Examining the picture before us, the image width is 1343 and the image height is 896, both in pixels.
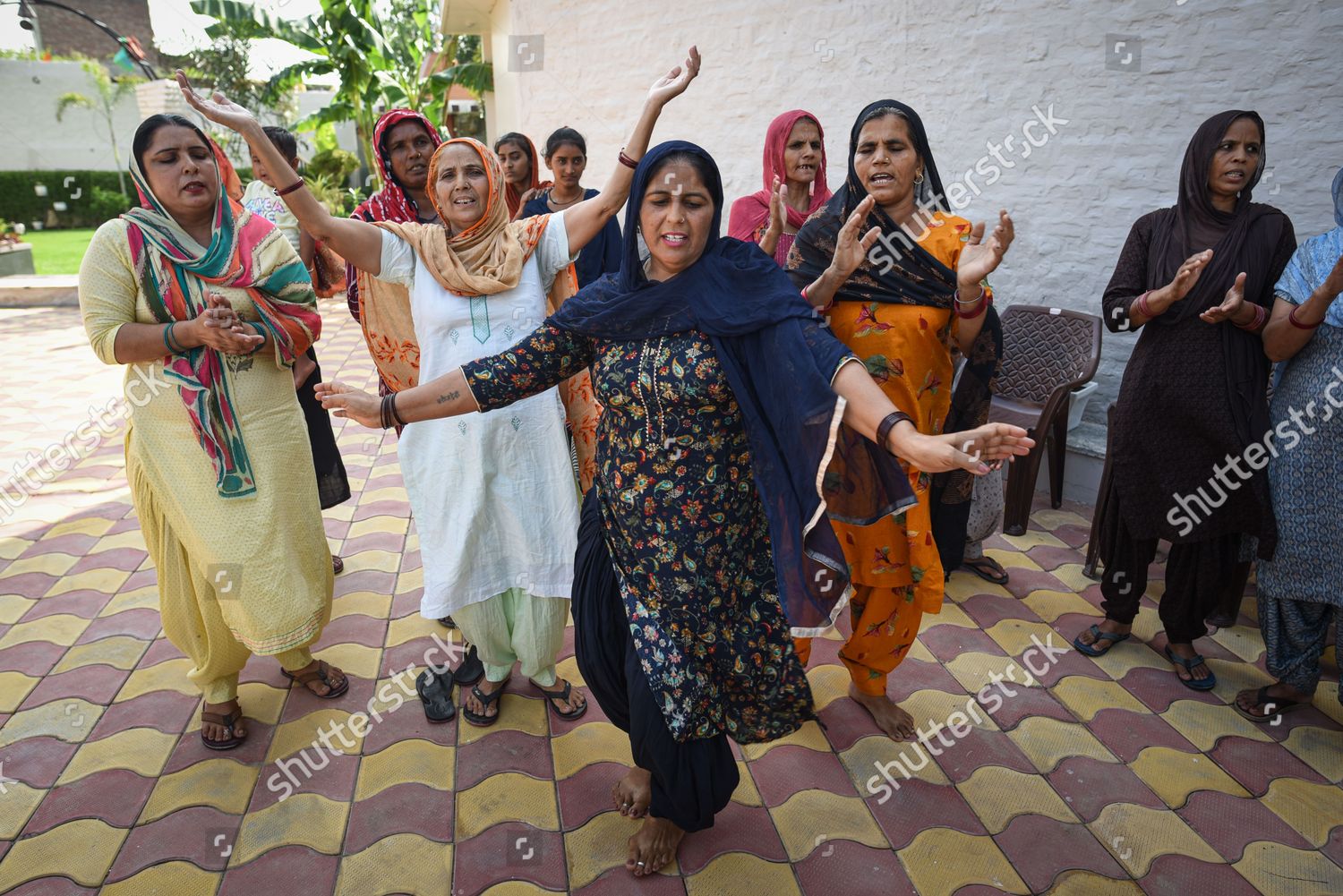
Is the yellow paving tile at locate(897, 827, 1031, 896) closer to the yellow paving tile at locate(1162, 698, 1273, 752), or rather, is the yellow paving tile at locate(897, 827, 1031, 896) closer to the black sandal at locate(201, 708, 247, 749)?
the yellow paving tile at locate(1162, 698, 1273, 752)

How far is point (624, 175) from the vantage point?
280 cm

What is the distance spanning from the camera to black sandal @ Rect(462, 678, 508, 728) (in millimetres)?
2957

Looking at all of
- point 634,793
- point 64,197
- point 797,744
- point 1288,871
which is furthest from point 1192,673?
point 64,197

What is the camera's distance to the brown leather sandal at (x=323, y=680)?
10.2 ft

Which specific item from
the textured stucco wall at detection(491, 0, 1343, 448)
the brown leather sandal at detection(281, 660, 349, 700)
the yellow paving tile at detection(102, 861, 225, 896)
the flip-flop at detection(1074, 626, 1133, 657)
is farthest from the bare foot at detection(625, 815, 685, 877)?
the textured stucco wall at detection(491, 0, 1343, 448)

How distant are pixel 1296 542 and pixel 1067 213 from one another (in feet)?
8.53

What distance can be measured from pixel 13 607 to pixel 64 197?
2819cm

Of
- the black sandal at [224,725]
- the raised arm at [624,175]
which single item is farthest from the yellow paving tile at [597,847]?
the raised arm at [624,175]

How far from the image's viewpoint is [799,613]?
6.73 feet

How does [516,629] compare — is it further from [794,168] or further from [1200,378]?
[1200,378]

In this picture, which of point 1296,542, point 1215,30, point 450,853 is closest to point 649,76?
point 1215,30

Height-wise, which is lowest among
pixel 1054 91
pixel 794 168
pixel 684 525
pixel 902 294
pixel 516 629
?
pixel 516 629

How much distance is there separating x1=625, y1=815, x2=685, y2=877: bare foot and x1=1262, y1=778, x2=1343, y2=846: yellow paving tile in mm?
1870

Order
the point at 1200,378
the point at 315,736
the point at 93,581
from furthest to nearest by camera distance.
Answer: the point at 93,581 < the point at 1200,378 < the point at 315,736
